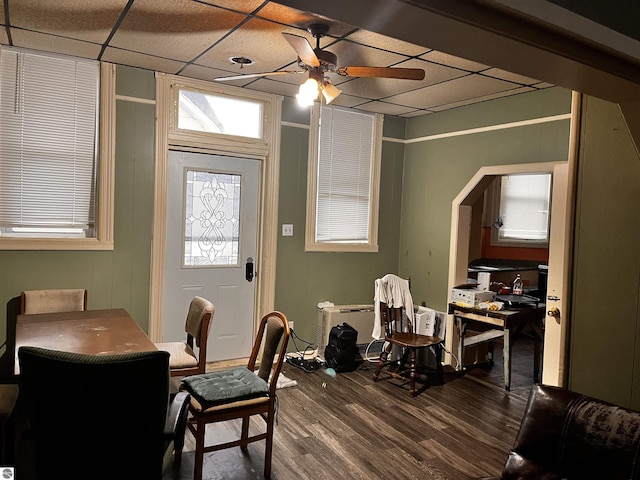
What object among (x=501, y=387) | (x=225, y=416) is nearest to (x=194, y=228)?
(x=225, y=416)

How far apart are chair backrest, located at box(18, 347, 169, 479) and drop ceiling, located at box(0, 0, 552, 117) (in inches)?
78.4

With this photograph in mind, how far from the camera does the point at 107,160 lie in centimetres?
404

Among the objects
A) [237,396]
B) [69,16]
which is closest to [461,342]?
[237,396]

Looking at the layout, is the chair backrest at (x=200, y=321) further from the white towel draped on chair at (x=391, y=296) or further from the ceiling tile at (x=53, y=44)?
the ceiling tile at (x=53, y=44)

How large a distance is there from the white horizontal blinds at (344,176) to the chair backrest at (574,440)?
11.6 ft

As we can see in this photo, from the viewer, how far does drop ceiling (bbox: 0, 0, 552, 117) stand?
290 cm

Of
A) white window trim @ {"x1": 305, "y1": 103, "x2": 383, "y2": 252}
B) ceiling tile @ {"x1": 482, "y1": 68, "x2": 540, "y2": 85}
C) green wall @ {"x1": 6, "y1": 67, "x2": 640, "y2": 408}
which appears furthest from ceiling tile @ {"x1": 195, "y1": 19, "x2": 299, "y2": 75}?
ceiling tile @ {"x1": 482, "y1": 68, "x2": 540, "y2": 85}

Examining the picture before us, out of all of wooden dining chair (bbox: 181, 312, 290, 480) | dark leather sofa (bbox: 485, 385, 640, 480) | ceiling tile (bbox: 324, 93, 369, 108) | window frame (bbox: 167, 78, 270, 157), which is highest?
ceiling tile (bbox: 324, 93, 369, 108)

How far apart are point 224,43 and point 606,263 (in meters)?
2.76

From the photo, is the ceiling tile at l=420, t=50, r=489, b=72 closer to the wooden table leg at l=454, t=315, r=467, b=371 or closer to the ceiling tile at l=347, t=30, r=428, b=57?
the ceiling tile at l=347, t=30, r=428, b=57

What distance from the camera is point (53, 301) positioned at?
3.67 meters

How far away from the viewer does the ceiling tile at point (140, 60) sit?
3727 millimetres

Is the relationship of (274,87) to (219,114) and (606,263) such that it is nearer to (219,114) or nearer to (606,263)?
(219,114)

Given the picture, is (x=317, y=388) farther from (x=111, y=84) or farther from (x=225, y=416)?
(x=111, y=84)
